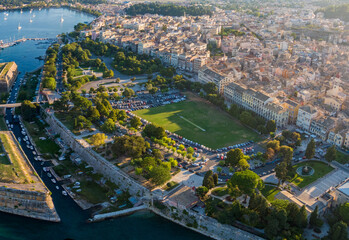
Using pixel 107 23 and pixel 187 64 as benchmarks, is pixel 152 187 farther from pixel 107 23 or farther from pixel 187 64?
pixel 107 23

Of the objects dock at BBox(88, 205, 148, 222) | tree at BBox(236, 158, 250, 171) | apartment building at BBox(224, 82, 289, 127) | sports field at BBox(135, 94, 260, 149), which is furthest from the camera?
apartment building at BBox(224, 82, 289, 127)

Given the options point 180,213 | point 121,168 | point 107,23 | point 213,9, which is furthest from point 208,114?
point 213,9

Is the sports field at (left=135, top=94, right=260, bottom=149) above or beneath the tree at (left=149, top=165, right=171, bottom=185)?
beneath

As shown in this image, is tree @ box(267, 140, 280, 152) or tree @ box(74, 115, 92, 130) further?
tree @ box(74, 115, 92, 130)

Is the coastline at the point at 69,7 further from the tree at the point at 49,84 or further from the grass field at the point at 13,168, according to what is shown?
the grass field at the point at 13,168

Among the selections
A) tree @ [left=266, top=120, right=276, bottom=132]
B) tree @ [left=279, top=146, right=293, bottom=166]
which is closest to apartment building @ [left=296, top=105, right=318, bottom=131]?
tree @ [left=266, top=120, right=276, bottom=132]

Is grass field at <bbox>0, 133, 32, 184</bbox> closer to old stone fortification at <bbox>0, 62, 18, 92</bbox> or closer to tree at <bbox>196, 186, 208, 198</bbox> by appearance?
tree at <bbox>196, 186, 208, 198</bbox>

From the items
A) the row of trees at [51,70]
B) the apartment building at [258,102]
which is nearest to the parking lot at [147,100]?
the apartment building at [258,102]

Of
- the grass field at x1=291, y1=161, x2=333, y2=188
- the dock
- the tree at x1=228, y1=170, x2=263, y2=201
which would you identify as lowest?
the dock
